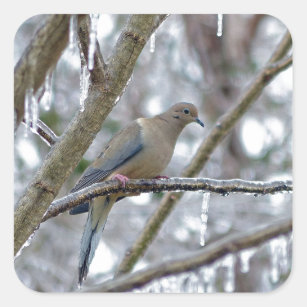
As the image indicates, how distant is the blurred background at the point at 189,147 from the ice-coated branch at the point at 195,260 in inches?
2.0

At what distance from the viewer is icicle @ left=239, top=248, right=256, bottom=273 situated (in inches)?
122

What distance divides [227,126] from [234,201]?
2.86ft

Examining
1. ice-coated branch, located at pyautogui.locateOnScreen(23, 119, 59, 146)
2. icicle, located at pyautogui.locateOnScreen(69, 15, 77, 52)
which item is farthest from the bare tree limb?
icicle, located at pyautogui.locateOnScreen(69, 15, 77, 52)

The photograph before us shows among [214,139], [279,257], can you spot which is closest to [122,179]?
[214,139]

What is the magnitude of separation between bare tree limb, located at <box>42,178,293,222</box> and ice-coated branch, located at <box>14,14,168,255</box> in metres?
0.14

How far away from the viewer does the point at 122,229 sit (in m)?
4.42

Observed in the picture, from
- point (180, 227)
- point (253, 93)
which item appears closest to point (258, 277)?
point (180, 227)

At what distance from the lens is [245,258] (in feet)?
10.2

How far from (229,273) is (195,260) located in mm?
251

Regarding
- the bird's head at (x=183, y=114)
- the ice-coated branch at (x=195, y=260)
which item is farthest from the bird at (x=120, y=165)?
the ice-coated branch at (x=195, y=260)

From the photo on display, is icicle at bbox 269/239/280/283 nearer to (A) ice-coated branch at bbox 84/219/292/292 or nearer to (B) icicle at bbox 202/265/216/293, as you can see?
(A) ice-coated branch at bbox 84/219/292/292

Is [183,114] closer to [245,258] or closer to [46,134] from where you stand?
[245,258]

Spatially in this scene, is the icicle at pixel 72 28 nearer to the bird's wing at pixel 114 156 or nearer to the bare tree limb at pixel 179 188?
the bare tree limb at pixel 179 188
